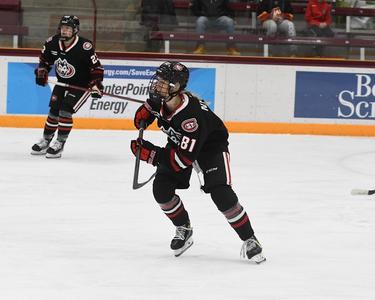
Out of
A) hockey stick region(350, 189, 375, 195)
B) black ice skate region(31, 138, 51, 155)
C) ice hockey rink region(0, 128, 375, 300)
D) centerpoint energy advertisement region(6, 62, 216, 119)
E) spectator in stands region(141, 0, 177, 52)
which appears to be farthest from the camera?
spectator in stands region(141, 0, 177, 52)

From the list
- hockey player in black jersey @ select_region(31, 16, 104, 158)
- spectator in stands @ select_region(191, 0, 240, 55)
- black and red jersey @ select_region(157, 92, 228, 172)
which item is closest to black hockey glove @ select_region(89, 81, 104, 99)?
hockey player in black jersey @ select_region(31, 16, 104, 158)

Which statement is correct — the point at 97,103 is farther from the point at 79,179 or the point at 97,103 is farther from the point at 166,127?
the point at 166,127

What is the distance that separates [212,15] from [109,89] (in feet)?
4.53

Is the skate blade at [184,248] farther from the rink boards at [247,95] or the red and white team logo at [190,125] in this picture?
the rink boards at [247,95]

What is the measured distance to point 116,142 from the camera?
870cm

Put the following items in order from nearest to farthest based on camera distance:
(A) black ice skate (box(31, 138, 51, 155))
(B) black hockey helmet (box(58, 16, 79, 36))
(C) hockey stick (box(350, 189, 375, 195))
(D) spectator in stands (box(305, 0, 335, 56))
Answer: (C) hockey stick (box(350, 189, 375, 195))
(B) black hockey helmet (box(58, 16, 79, 36))
(A) black ice skate (box(31, 138, 51, 155))
(D) spectator in stands (box(305, 0, 335, 56))

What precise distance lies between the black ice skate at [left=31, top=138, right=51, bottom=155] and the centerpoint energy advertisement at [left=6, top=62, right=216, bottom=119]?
60.9 inches

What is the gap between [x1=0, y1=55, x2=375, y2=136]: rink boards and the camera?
930 centimetres

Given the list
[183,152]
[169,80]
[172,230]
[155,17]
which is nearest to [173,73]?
[169,80]

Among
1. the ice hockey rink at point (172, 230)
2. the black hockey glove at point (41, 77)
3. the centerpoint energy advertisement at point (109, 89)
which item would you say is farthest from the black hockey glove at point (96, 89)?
the centerpoint energy advertisement at point (109, 89)

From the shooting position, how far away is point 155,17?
32.2 ft

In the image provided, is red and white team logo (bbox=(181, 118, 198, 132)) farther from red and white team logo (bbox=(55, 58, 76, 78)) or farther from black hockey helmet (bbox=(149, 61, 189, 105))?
red and white team logo (bbox=(55, 58, 76, 78))

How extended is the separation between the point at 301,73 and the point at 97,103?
6.60ft

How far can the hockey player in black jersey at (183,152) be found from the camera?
4242mm
